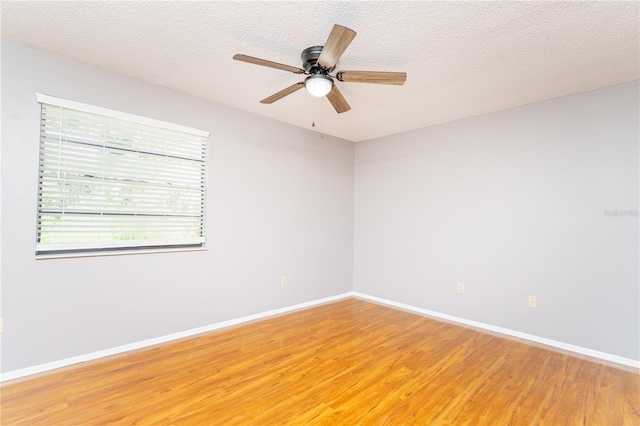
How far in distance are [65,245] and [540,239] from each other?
14.6 ft

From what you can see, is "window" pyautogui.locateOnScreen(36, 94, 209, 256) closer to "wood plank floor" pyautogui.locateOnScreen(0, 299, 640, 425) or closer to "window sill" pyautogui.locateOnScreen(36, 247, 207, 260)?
"window sill" pyautogui.locateOnScreen(36, 247, 207, 260)

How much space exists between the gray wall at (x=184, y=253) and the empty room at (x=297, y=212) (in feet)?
0.06

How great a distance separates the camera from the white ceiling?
5.95 ft

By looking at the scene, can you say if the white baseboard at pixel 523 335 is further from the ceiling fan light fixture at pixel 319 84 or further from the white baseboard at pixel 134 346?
the ceiling fan light fixture at pixel 319 84

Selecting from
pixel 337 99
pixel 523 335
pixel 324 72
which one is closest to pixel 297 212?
pixel 337 99

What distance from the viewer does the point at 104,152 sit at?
103 inches

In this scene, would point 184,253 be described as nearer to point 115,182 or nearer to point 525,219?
point 115,182

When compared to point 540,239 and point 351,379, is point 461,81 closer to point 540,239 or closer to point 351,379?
point 540,239

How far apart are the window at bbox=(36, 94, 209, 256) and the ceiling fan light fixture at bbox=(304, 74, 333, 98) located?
157cm

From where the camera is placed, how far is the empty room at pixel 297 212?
1.94 meters

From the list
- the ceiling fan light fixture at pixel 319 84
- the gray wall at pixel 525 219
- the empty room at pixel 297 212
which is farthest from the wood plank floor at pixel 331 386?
the ceiling fan light fixture at pixel 319 84

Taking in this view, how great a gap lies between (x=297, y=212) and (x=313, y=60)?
228 centimetres

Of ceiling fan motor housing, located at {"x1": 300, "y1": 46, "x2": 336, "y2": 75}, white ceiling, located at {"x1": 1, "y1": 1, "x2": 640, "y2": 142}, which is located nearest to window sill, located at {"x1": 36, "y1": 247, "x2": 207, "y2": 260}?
white ceiling, located at {"x1": 1, "y1": 1, "x2": 640, "y2": 142}

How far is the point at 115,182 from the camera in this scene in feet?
8.79
